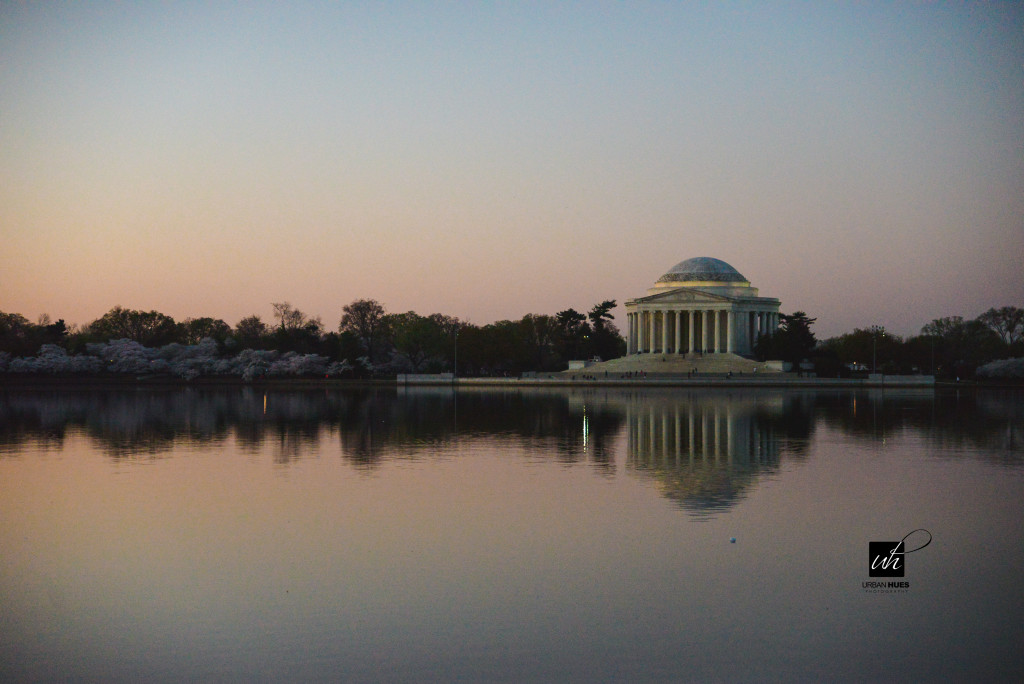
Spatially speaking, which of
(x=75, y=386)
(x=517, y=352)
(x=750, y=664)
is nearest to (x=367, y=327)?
(x=517, y=352)

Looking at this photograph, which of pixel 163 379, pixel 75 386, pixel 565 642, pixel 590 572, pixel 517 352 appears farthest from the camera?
pixel 517 352

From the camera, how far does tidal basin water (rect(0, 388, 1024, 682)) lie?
444 inches

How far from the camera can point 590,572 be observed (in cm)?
1494

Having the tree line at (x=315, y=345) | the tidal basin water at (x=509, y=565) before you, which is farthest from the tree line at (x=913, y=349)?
the tidal basin water at (x=509, y=565)

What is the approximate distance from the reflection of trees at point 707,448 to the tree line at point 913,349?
71542 millimetres

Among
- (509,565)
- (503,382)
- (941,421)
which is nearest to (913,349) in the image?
(503,382)

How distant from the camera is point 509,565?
1545 centimetres

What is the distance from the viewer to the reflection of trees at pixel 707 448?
75.0ft

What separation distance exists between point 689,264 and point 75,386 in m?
84.7

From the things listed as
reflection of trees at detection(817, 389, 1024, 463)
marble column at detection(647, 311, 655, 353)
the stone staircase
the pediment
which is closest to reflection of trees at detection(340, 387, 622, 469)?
reflection of trees at detection(817, 389, 1024, 463)

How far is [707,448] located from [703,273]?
119 metres

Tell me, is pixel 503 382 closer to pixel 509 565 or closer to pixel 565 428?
pixel 565 428

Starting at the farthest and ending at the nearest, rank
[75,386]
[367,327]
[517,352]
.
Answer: [367,327], [517,352], [75,386]

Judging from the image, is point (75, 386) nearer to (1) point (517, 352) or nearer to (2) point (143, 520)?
(1) point (517, 352)
